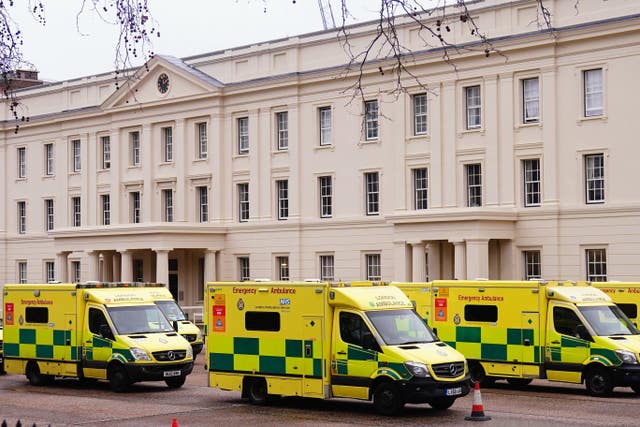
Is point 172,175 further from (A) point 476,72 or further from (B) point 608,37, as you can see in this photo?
(B) point 608,37

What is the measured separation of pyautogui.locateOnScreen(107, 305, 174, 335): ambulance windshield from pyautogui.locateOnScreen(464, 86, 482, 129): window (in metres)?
22.0

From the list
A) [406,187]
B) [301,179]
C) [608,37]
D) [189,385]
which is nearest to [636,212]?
[608,37]

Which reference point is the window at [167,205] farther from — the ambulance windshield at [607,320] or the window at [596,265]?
the ambulance windshield at [607,320]

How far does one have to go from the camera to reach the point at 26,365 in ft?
94.4

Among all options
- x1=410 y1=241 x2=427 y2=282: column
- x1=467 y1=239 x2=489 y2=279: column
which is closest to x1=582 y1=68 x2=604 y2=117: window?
x1=467 y1=239 x2=489 y2=279: column

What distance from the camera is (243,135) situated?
56.2 m

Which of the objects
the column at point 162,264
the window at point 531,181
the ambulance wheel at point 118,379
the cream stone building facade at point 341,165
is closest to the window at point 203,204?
the cream stone building facade at point 341,165

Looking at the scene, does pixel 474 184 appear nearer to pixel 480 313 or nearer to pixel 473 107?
pixel 473 107

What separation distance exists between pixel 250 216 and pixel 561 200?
16.1 metres

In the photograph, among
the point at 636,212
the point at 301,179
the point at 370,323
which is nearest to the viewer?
the point at 370,323

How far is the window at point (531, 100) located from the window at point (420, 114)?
15.1 feet

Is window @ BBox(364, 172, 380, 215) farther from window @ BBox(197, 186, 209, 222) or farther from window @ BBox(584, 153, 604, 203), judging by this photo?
window @ BBox(584, 153, 604, 203)

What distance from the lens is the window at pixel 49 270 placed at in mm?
65375

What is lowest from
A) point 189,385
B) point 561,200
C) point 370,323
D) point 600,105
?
point 189,385
